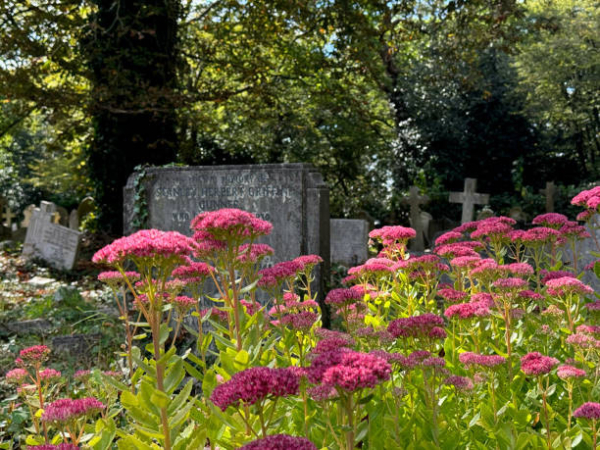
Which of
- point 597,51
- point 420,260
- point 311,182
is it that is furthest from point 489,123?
point 420,260

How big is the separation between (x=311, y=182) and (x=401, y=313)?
3.35 metres

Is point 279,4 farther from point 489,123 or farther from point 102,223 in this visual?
point 489,123

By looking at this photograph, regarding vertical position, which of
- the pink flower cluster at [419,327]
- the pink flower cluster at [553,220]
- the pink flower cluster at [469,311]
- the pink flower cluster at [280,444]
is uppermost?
the pink flower cluster at [553,220]

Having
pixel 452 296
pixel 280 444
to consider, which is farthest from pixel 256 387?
pixel 452 296

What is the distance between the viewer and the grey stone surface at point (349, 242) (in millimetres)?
12266

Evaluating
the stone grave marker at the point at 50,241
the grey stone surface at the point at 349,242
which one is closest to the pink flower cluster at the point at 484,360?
the grey stone surface at the point at 349,242

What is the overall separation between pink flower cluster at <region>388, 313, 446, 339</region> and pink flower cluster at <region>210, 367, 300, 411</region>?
894 mm

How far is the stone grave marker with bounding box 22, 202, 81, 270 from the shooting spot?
41.7 feet

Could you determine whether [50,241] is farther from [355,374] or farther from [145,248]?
[355,374]

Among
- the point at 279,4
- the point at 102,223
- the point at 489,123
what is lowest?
the point at 102,223

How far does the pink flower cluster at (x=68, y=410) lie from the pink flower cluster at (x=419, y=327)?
1192 mm

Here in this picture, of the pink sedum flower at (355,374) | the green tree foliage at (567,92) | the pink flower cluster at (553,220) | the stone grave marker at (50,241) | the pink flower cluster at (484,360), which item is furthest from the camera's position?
the green tree foliage at (567,92)

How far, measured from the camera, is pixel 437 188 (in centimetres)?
1773

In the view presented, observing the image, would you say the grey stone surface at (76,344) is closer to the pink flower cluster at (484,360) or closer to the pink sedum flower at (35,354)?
the pink sedum flower at (35,354)
